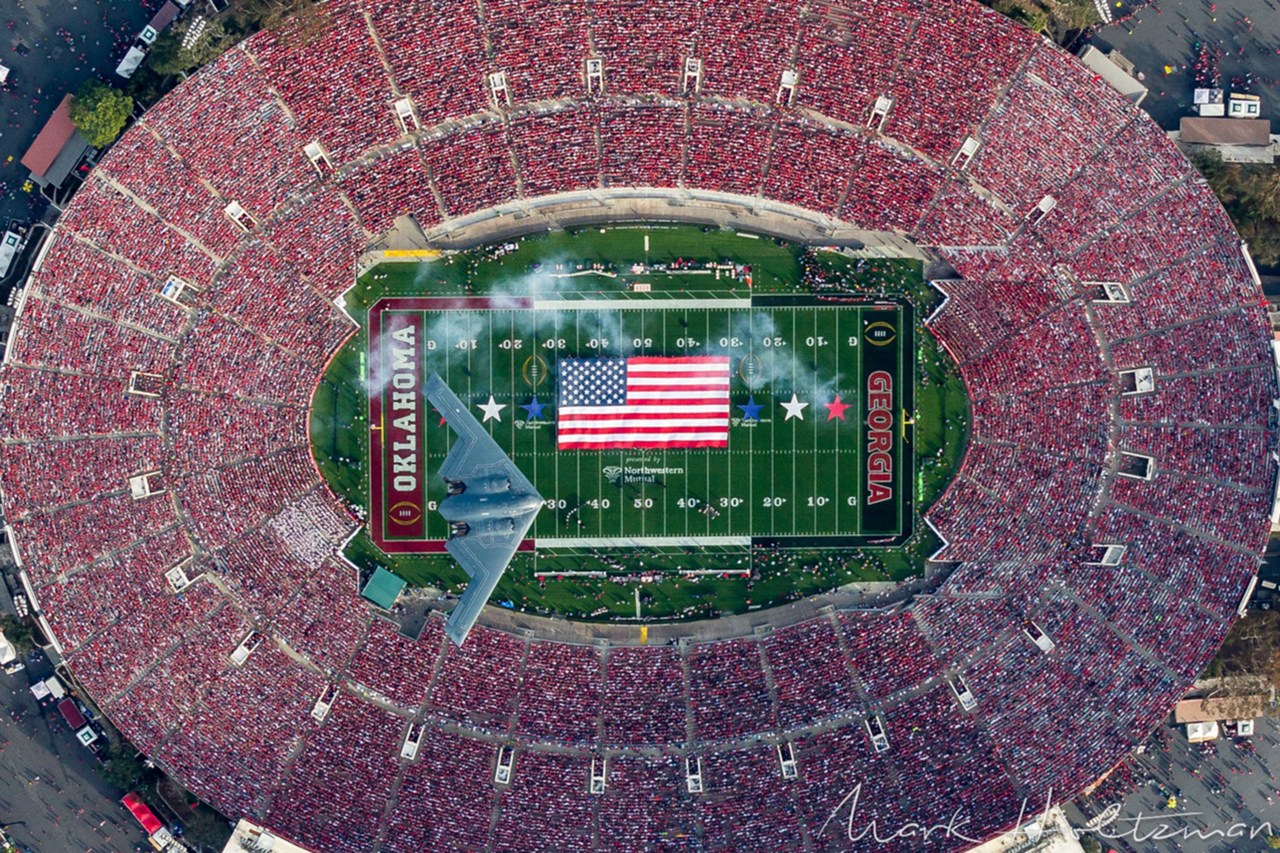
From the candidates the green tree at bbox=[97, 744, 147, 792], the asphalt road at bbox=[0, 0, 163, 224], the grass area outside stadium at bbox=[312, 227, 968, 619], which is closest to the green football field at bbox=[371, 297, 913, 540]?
the grass area outside stadium at bbox=[312, 227, 968, 619]

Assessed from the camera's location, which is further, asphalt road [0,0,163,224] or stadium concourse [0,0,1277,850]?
asphalt road [0,0,163,224]

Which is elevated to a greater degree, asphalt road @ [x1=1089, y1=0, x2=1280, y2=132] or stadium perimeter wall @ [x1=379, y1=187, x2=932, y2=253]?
asphalt road @ [x1=1089, y1=0, x2=1280, y2=132]

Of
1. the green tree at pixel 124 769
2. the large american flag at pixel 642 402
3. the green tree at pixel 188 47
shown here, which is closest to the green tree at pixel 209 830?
the green tree at pixel 124 769

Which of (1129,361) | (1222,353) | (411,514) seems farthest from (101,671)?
(1222,353)

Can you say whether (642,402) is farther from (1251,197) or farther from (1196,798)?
(1196,798)

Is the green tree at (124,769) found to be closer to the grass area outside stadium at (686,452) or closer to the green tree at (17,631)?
the green tree at (17,631)

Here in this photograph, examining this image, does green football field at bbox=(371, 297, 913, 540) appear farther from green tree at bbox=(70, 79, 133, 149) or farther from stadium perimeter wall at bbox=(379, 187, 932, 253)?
green tree at bbox=(70, 79, 133, 149)

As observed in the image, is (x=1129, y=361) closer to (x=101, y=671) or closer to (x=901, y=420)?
(x=901, y=420)
